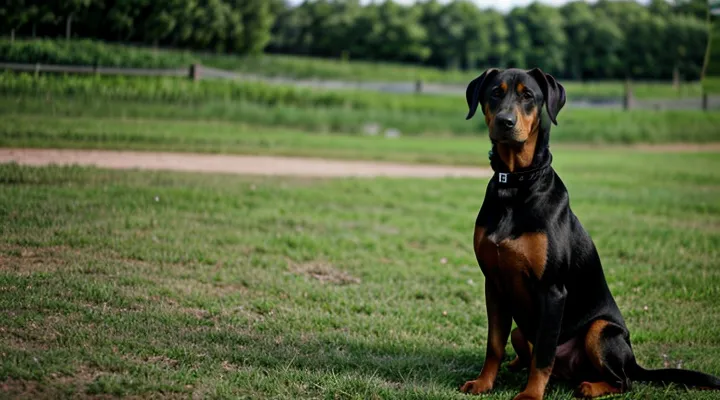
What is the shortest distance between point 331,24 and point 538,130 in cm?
1349

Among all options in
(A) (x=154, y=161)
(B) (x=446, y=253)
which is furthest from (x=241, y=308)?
(A) (x=154, y=161)

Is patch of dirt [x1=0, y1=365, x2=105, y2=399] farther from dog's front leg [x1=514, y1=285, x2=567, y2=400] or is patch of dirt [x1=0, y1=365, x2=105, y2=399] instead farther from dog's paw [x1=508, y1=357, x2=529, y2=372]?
dog's paw [x1=508, y1=357, x2=529, y2=372]

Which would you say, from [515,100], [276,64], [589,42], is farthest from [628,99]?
[515,100]

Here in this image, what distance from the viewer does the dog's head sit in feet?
14.8

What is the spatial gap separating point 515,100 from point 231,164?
10.8m

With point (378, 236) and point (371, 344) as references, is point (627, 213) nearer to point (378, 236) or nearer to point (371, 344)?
point (378, 236)

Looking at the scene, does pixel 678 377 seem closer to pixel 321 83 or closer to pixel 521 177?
pixel 521 177

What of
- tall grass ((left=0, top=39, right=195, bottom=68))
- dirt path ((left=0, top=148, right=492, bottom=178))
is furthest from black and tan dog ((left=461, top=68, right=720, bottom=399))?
dirt path ((left=0, top=148, right=492, bottom=178))

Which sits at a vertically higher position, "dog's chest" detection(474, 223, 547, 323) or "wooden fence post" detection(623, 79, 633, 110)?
"wooden fence post" detection(623, 79, 633, 110)

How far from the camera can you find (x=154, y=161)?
12227mm

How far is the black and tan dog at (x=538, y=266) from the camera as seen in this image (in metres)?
4.55

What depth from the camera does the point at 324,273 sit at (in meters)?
8.09

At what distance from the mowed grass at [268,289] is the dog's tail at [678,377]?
72mm

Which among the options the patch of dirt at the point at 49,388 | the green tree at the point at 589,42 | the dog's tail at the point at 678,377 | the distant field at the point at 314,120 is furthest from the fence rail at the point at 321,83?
the dog's tail at the point at 678,377
